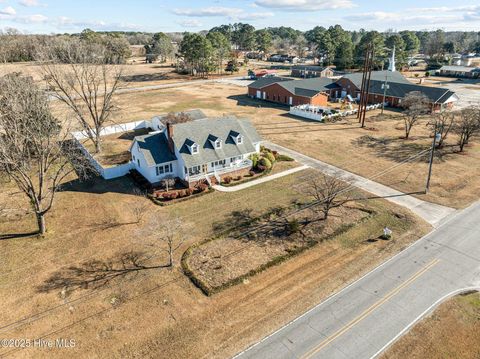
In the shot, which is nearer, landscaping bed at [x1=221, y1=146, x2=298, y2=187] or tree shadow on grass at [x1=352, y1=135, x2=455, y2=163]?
landscaping bed at [x1=221, y1=146, x2=298, y2=187]

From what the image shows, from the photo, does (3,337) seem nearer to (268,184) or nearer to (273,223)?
(273,223)

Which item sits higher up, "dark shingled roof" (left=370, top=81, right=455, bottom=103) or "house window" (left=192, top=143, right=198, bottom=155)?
"dark shingled roof" (left=370, top=81, right=455, bottom=103)

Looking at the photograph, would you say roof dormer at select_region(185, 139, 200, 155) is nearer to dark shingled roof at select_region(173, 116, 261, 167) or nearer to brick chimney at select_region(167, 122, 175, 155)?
dark shingled roof at select_region(173, 116, 261, 167)

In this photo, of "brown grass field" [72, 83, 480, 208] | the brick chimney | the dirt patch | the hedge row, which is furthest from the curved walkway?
the hedge row

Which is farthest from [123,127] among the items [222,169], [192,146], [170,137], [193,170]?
[222,169]

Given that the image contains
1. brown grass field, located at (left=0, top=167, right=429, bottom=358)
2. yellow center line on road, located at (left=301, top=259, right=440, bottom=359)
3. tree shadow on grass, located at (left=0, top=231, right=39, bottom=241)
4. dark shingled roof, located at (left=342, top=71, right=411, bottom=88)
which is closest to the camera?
yellow center line on road, located at (left=301, top=259, right=440, bottom=359)

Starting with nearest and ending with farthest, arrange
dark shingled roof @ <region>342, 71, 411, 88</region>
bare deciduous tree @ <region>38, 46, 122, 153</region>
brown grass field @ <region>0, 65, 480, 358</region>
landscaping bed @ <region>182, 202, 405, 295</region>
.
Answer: brown grass field @ <region>0, 65, 480, 358</region> → landscaping bed @ <region>182, 202, 405, 295</region> → bare deciduous tree @ <region>38, 46, 122, 153</region> → dark shingled roof @ <region>342, 71, 411, 88</region>

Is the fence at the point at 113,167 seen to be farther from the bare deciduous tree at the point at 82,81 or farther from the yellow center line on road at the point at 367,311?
the yellow center line on road at the point at 367,311
